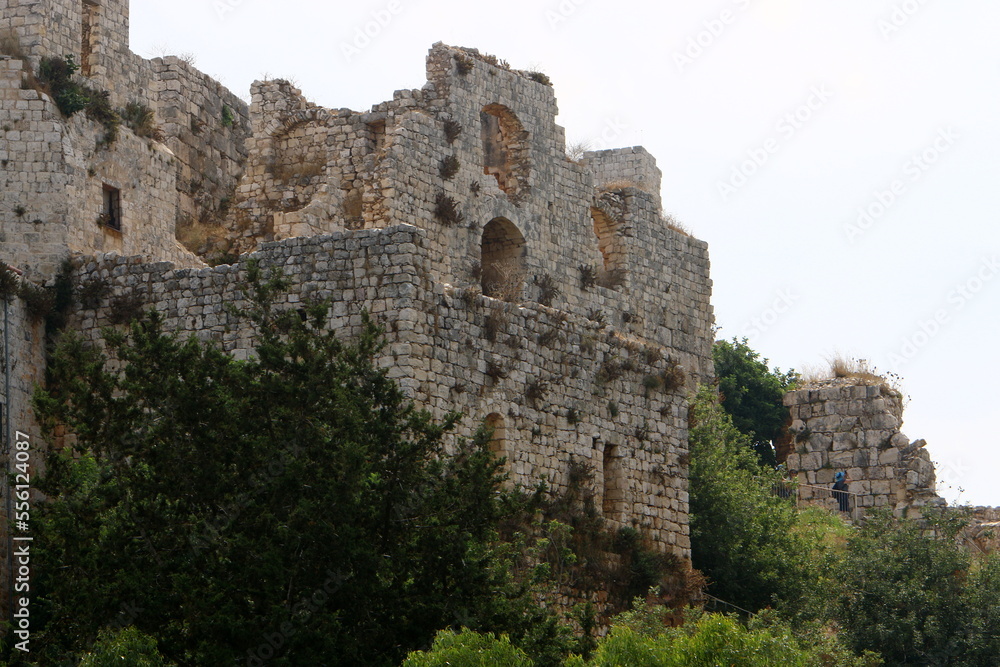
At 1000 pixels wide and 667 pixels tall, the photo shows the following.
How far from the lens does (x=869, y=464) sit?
121 feet

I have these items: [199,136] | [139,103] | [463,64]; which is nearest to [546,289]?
[463,64]

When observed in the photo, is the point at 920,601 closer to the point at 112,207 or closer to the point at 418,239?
the point at 418,239

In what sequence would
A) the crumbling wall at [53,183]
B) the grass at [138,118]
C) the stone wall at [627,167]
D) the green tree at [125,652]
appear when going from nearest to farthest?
the green tree at [125,652] → the crumbling wall at [53,183] → the grass at [138,118] → the stone wall at [627,167]

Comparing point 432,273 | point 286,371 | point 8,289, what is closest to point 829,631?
point 432,273

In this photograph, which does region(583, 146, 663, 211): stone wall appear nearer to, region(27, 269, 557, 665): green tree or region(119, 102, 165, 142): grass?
region(119, 102, 165, 142): grass

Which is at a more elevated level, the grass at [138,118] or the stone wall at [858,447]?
the grass at [138,118]

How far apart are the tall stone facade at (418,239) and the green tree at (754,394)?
1.66 m

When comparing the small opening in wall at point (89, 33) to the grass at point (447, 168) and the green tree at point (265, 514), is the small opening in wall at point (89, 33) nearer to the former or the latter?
the grass at point (447, 168)

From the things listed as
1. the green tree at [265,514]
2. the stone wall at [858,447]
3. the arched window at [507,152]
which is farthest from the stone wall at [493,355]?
the stone wall at [858,447]

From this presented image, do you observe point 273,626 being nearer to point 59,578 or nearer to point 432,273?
point 59,578

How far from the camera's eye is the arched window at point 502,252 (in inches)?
1316

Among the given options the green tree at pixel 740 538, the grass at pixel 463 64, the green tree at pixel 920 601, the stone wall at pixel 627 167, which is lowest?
the green tree at pixel 920 601

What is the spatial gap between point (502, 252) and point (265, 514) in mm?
14199

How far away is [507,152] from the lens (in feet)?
112
